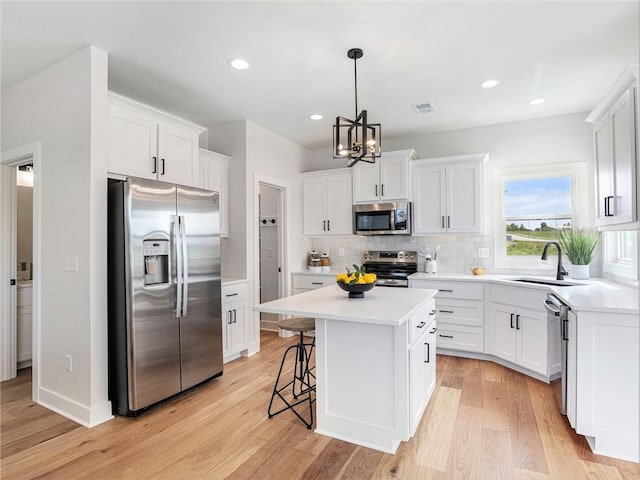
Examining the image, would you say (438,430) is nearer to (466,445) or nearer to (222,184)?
(466,445)

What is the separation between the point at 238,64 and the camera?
9.34 feet

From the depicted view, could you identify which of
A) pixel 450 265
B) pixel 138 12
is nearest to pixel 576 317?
pixel 450 265

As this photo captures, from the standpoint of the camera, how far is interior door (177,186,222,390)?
9.73 feet

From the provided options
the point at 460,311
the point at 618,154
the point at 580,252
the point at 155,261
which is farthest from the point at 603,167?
the point at 155,261

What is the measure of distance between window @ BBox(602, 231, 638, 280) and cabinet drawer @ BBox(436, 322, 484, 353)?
54.0 inches

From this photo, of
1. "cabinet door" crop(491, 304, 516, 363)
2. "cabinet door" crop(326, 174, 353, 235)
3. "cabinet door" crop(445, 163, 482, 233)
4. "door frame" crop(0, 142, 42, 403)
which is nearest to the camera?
"door frame" crop(0, 142, 42, 403)

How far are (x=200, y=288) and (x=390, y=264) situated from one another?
104 inches

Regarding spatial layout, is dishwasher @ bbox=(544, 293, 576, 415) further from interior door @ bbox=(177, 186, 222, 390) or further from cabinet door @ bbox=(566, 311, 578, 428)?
interior door @ bbox=(177, 186, 222, 390)

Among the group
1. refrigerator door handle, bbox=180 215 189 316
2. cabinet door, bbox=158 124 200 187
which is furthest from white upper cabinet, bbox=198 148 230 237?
refrigerator door handle, bbox=180 215 189 316

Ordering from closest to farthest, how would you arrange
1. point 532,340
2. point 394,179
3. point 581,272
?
point 532,340 → point 581,272 → point 394,179

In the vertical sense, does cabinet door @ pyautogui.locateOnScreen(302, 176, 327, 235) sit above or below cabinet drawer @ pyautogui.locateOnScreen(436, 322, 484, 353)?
above

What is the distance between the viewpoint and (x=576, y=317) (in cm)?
222

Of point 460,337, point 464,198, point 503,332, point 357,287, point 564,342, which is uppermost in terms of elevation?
point 464,198

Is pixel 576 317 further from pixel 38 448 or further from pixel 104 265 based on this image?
pixel 38 448
